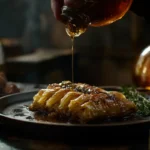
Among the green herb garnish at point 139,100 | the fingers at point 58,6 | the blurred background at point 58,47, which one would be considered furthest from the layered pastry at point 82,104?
the blurred background at point 58,47

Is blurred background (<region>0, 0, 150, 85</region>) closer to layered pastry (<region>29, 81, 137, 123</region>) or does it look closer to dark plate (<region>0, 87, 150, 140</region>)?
layered pastry (<region>29, 81, 137, 123</region>)

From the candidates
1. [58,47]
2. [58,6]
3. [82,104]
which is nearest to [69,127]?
[82,104]

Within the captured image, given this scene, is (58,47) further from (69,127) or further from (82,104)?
(69,127)

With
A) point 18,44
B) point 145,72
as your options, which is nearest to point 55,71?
point 18,44

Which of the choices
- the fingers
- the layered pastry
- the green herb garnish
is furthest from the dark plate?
the fingers

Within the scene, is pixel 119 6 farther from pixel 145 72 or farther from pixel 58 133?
pixel 145 72

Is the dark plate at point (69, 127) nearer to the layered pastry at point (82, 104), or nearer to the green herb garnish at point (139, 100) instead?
the layered pastry at point (82, 104)
